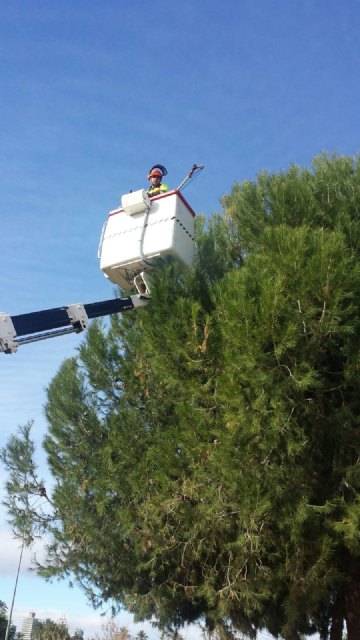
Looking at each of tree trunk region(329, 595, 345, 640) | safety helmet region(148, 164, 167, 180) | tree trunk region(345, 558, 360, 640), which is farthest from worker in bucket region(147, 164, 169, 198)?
tree trunk region(329, 595, 345, 640)

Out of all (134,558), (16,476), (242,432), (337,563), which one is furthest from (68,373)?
(337,563)

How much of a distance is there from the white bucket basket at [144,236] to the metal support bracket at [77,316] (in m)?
0.99

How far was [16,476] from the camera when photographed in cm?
937

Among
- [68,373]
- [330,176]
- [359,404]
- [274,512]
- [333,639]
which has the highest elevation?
[330,176]

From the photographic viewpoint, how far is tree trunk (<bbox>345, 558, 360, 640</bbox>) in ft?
22.3

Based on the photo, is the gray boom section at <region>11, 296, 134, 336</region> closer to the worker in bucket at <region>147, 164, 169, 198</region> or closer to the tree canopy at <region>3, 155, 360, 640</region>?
the tree canopy at <region>3, 155, 360, 640</region>

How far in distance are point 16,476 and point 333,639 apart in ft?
17.5

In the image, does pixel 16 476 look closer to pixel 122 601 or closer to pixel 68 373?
pixel 68 373

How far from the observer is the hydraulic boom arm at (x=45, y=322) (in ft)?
18.1

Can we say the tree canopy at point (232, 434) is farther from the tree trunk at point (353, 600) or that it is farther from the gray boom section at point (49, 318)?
the gray boom section at point (49, 318)

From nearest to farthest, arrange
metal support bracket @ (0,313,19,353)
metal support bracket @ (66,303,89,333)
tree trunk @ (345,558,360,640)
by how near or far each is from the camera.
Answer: metal support bracket @ (0,313,19,353)
metal support bracket @ (66,303,89,333)
tree trunk @ (345,558,360,640)

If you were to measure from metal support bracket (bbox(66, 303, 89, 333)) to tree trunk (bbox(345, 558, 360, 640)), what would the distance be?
4.16 meters

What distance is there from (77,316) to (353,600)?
Answer: 461 cm

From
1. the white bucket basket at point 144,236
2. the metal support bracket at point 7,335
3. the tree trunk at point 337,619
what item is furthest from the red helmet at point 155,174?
the tree trunk at point 337,619
